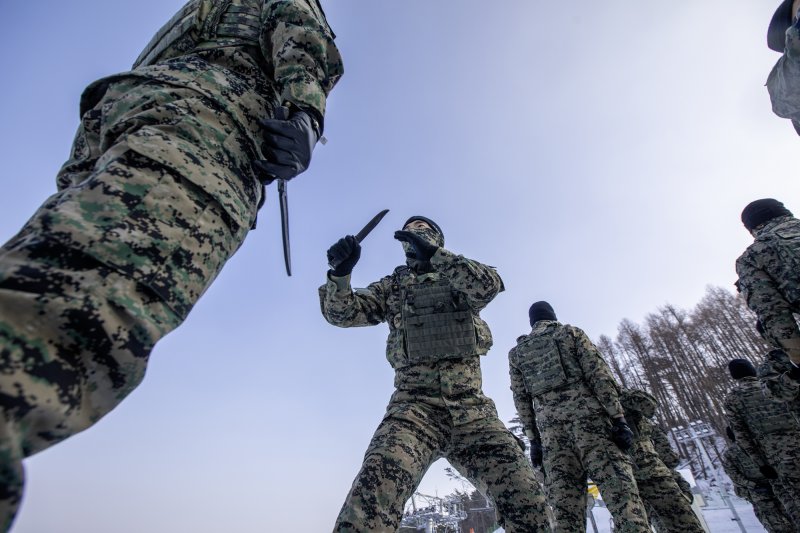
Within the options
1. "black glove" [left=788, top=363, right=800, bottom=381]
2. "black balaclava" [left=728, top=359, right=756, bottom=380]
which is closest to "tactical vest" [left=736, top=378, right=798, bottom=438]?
"black balaclava" [left=728, top=359, right=756, bottom=380]

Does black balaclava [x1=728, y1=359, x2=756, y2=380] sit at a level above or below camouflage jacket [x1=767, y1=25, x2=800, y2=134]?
above

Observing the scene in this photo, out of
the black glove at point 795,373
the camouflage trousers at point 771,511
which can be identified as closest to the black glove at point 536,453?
the black glove at point 795,373

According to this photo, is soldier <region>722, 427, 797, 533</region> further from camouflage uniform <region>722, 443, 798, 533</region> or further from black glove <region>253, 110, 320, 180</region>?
black glove <region>253, 110, 320, 180</region>

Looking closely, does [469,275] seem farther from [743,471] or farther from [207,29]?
[743,471]

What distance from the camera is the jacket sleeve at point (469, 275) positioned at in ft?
9.03

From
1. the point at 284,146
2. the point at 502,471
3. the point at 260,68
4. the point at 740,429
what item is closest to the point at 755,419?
the point at 740,429

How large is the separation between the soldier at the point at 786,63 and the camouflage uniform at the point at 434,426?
177cm

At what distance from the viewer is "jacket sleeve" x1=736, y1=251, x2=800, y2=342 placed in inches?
122

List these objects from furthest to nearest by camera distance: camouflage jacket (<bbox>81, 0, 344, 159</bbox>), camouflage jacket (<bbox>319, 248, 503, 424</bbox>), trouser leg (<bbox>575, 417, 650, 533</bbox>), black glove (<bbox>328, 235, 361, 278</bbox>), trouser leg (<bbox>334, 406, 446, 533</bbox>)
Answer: trouser leg (<bbox>575, 417, 650, 533</bbox>)
black glove (<bbox>328, 235, 361, 278</bbox>)
camouflage jacket (<bbox>319, 248, 503, 424</bbox>)
trouser leg (<bbox>334, 406, 446, 533</bbox>)
camouflage jacket (<bbox>81, 0, 344, 159</bbox>)

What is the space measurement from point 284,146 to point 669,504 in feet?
16.2

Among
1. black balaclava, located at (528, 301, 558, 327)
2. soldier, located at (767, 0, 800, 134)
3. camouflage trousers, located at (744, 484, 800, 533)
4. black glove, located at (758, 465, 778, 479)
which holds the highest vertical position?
black balaclava, located at (528, 301, 558, 327)

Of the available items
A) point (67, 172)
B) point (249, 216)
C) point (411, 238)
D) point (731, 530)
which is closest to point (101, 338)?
point (249, 216)

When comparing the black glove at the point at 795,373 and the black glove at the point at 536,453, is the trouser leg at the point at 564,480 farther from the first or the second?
the black glove at the point at 795,373

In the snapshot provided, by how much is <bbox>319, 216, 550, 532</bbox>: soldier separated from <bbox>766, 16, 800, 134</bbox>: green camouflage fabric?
5.78ft
